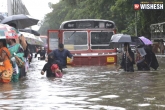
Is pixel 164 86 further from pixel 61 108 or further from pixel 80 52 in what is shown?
pixel 80 52

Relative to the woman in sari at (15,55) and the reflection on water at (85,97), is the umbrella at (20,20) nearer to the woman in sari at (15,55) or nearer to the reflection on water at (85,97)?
the woman in sari at (15,55)

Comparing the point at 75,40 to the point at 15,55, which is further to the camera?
the point at 75,40

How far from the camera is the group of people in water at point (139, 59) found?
51.7ft

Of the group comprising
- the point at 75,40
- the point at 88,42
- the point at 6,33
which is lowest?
the point at 88,42

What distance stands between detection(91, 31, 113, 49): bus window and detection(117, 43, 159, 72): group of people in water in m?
5.67

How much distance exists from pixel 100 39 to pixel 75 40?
1.34 m

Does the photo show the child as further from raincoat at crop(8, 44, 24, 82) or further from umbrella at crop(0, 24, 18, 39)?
umbrella at crop(0, 24, 18, 39)

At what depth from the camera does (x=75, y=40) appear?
22344mm

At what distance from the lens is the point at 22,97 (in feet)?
31.3

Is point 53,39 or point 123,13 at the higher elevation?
point 123,13

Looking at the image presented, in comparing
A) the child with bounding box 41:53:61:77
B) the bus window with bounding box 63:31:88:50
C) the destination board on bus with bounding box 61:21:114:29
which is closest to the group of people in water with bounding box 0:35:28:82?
the child with bounding box 41:53:61:77

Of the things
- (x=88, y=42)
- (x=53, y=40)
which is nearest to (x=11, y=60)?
(x=53, y=40)

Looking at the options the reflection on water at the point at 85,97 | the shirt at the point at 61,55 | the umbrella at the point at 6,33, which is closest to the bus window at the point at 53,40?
the shirt at the point at 61,55

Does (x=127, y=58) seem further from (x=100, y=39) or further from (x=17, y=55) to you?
(x=100, y=39)
